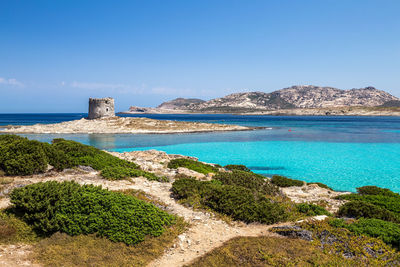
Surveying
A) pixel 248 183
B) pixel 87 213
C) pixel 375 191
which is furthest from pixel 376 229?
pixel 375 191

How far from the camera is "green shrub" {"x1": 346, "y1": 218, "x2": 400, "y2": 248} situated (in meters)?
7.25

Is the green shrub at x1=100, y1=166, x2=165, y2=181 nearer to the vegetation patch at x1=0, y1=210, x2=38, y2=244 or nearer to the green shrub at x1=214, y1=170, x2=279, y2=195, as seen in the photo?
the green shrub at x1=214, y1=170, x2=279, y2=195

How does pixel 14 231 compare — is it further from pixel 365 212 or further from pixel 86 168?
pixel 365 212

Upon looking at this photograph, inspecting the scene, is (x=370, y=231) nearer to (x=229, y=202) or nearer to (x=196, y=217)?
(x=229, y=202)

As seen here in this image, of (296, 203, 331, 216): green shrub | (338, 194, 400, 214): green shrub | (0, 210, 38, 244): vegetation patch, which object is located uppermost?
(0, 210, 38, 244): vegetation patch

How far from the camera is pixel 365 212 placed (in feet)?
32.2

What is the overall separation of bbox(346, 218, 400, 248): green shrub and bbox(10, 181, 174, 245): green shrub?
586 centimetres

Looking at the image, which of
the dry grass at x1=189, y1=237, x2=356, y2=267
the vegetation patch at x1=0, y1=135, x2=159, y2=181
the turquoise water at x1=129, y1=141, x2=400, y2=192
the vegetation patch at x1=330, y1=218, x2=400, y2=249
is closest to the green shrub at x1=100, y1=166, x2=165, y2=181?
the vegetation patch at x1=0, y1=135, x2=159, y2=181

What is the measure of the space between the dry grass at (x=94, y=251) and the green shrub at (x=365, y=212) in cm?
699

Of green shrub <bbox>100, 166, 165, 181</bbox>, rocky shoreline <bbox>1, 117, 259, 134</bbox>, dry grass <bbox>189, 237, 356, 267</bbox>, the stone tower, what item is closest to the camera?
dry grass <bbox>189, 237, 356, 267</bbox>

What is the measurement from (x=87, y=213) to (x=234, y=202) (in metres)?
5.21

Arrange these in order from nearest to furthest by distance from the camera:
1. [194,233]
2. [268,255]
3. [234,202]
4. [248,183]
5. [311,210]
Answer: [268,255] → [194,233] → [234,202] → [311,210] → [248,183]

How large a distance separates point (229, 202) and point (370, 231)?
4549 mm

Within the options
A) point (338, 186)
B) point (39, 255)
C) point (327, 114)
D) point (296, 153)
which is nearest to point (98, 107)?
point (296, 153)
